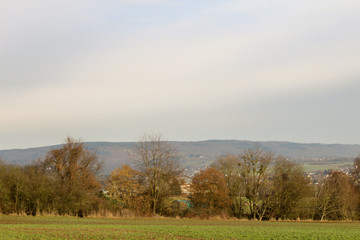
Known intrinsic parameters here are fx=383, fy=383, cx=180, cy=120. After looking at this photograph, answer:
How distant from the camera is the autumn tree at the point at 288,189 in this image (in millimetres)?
58938

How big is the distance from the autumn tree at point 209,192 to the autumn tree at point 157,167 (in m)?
3.33

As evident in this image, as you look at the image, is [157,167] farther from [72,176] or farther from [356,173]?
[356,173]

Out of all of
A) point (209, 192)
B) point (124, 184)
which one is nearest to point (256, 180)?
point (209, 192)

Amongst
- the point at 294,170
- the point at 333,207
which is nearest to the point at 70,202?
the point at 294,170

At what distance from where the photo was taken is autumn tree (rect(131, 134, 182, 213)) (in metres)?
57.3

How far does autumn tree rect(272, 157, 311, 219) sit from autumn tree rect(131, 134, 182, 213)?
51.5 feet

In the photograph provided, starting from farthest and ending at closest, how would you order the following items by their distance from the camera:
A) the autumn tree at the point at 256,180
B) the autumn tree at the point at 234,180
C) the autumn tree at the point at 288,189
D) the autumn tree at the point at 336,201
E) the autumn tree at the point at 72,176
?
the autumn tree at the point at 234,180, the autumn tree at the point at 336,201, the autumn tree at the point at 256,180, the autumn tree at the point at 288,189, the autumn tree at the point at 72,176

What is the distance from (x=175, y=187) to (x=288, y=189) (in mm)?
17583

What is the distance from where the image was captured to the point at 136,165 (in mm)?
59125

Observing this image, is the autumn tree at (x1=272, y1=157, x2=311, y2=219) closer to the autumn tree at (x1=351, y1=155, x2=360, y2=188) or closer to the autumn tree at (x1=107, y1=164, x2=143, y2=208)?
the autumn tree at (x1=351, y1=155, x2=360, y2=188)

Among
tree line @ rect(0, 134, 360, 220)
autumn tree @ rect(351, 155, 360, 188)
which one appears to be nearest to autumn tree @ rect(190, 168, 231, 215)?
tree line @ rect(0, 134, 360, 220)

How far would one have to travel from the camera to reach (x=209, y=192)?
5619 cm

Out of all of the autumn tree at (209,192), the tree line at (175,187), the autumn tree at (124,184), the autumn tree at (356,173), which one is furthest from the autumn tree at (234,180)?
the autumn tree at (356,173)

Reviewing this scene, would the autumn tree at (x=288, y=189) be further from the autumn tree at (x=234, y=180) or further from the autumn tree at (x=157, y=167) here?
the autumn tree at (x=157, y=167)
